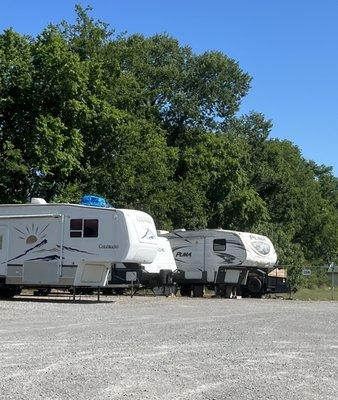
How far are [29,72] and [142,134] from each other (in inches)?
353

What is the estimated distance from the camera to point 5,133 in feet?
101

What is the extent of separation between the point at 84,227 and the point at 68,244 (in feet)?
2.62

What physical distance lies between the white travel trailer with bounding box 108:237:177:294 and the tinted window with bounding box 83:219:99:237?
137 centimetres

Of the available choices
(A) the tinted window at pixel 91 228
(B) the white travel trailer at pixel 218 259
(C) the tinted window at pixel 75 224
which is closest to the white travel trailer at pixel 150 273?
(A) the tinted window at pixel 91 228

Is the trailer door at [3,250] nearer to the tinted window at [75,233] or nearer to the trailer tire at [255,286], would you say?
the tinted window at [75,233]

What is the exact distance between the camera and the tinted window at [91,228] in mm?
21609

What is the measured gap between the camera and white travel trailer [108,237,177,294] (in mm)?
21969

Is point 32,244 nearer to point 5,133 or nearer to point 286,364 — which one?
point 5,133

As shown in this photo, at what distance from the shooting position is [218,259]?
97.8 ft

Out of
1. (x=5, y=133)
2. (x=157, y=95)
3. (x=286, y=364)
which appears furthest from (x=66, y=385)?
(x=157, y=95)

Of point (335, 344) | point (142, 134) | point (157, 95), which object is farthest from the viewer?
point (157, 95)

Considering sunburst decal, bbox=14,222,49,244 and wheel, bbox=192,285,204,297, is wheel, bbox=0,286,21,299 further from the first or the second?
wheel, bbox=192,285,204,297

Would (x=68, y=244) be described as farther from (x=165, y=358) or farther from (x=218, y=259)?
(x=165, y=358)

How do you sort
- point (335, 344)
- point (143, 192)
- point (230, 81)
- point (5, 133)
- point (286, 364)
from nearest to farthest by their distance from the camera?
point (286, 364) < point (335, 344) < point (5, 133) < point (143, 192) < point (230, 81)
